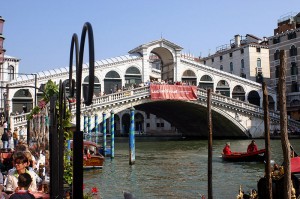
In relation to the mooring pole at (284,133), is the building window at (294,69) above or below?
above

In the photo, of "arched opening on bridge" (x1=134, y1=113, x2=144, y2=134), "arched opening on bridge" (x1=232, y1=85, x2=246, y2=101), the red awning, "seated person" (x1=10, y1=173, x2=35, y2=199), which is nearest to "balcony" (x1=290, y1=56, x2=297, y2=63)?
"arched opening on bridge" (x1=232, y1=85, x2=246, y2=101)

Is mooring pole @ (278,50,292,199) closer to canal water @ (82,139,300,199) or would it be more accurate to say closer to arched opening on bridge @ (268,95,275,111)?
canal water @ (82,139,300,199)

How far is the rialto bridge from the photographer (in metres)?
26.7

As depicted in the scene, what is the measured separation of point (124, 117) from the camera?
50062 millimetres

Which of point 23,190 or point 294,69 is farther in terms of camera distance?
point 294,69

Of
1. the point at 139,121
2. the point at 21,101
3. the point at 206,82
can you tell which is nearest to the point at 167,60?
the point at 206,82

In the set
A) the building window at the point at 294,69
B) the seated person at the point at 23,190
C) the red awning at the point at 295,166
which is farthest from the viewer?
the building window at the point at 294,69

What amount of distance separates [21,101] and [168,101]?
10.2 meters

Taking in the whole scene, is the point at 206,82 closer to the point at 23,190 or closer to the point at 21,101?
the point at 21,101

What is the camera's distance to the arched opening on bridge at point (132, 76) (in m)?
31.3

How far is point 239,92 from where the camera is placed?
34188 millimetres

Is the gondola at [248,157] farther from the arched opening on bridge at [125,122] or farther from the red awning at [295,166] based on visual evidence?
the arched opening on bridge at [125,122]

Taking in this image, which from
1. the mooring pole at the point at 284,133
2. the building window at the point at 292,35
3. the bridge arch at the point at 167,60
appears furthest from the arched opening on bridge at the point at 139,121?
the mooring pole at the point at 284,133

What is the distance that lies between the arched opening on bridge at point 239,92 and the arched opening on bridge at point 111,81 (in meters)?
10.2
